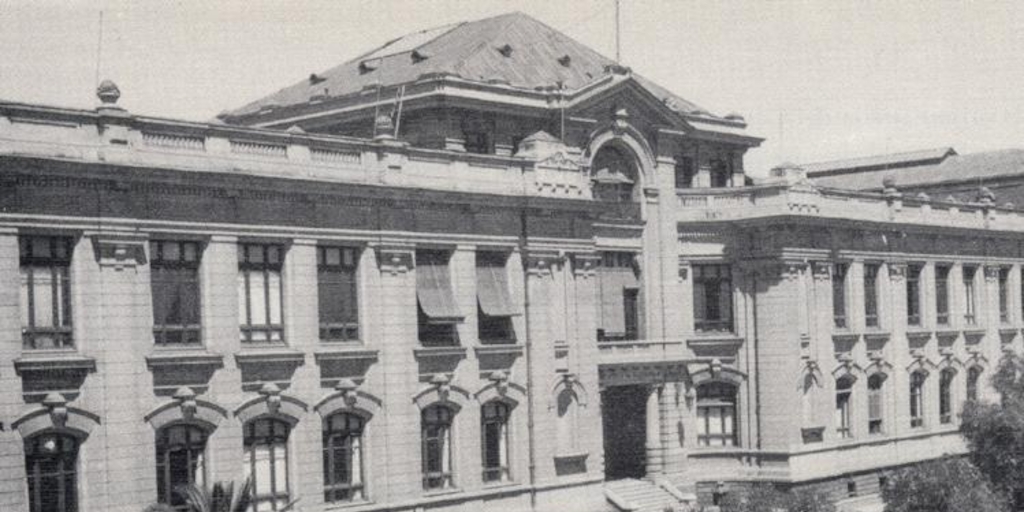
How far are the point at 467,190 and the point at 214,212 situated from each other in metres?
7.63

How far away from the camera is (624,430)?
45.0 metres

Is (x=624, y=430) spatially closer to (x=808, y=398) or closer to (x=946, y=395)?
(x=808, y=398)

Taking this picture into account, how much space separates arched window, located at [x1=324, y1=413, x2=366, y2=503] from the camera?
3269cm

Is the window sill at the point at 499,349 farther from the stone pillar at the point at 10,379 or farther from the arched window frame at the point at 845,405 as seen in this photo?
the arched window frame at the point at 845,405

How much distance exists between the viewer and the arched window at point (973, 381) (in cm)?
5541

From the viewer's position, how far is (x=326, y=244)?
3272 cm

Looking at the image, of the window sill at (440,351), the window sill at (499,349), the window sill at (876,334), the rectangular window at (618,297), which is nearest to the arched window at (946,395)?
the window sill at (876,334)

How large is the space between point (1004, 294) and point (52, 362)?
44.5 meters

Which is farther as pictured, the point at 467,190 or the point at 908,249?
the point at 908,249

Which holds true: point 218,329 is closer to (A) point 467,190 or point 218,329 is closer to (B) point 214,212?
(B) point 214,212

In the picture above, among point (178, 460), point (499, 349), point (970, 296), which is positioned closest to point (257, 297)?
point (178, 460)

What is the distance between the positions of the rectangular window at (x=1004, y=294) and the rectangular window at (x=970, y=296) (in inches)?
104

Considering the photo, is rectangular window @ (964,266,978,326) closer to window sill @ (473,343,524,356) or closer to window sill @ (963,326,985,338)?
window sill @ (963,326,985,338)

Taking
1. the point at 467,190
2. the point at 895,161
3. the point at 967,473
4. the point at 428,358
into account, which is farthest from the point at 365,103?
the point at 895,161
